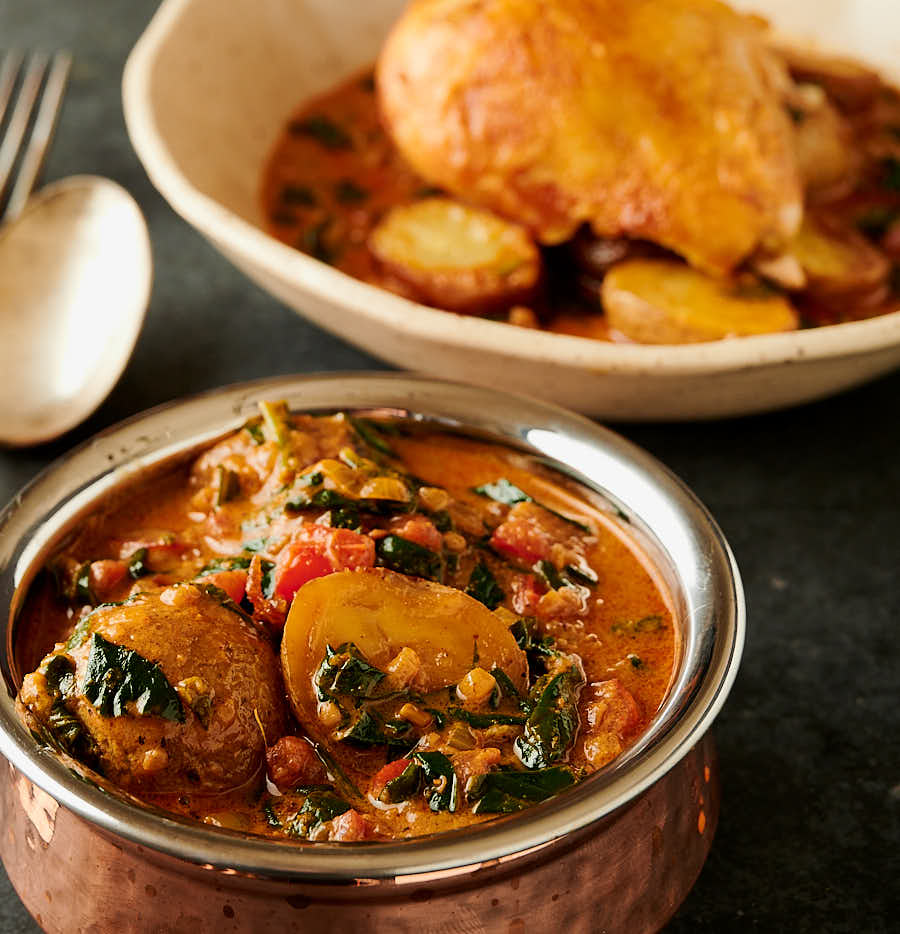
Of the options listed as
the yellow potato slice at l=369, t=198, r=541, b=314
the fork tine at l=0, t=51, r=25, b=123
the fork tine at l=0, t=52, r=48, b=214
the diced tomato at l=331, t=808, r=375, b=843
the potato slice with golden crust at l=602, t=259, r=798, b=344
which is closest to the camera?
the diced tomato at l=331, t=808, r=375, b=843

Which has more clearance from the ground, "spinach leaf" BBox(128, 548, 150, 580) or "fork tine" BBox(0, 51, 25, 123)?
"spinach leaf" BBox(128, 548, 150, 580)

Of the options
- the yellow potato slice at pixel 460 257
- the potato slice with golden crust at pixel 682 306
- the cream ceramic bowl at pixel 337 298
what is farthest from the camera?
the yellow potato slice at pixel 460 257

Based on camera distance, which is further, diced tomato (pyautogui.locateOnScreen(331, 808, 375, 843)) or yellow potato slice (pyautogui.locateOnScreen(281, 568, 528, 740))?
yellow potato slice (pyautogui.locateOnScreen(281, 568, 528, 740))

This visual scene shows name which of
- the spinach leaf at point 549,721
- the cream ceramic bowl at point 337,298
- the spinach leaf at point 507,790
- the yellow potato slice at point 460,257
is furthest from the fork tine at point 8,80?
the spinach leaf at point 507,790

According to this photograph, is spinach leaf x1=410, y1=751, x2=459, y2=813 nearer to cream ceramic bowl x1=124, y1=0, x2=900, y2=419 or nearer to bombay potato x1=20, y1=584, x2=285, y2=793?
bombay potato x1=20, y1=584, x2=285, y2=793

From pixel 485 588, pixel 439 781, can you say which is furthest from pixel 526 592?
pixel 439 781

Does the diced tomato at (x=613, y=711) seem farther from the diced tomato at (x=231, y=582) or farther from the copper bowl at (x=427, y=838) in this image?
the diced tomato at (x=231, y=582)

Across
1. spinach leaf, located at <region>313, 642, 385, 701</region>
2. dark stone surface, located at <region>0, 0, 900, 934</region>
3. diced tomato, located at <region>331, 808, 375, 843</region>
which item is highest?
spinach leaf, located at <region>313, 642, 385, 701</region>

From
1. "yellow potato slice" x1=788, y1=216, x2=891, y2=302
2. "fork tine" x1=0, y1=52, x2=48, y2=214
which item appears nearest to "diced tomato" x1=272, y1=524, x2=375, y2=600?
"yellow potato slice" x1=788, y1=216, x2=891, y2=302
